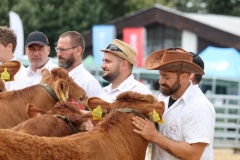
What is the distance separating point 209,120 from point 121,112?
809mm

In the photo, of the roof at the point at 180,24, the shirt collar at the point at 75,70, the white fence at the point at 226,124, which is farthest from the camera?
the roof at the point at 180,24

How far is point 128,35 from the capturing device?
97.0ft

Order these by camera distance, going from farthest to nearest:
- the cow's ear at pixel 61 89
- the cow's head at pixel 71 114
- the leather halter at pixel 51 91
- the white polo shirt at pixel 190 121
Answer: the leather halter at pixel 51 91
the cow's ear at pixel 61 89
the cow's head at pixel 71 114
the white polo shirt at pixel 190 121

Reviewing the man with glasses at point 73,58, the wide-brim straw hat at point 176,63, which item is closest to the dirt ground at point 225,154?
the man with glasses at point 73,58

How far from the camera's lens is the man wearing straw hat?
5.95 m

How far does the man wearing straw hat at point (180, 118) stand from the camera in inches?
234

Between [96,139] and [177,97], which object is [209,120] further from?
[96,139]

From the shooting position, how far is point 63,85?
709cm

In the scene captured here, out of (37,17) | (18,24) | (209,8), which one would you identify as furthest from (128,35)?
(209,8)

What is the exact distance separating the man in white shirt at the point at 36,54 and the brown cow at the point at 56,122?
1.61 metres

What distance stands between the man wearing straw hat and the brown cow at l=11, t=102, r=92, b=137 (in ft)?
2.29

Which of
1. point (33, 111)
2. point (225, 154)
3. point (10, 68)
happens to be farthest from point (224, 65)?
point (33, 111)

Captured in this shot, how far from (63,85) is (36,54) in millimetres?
1195

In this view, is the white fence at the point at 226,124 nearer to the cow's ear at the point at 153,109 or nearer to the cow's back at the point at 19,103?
the cow's back at the point at 19,103
